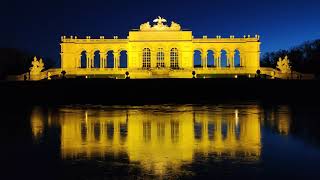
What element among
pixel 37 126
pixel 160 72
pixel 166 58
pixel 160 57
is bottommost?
pixel 37 126

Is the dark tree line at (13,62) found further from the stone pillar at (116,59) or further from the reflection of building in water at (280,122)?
the reflection of building in water at (280,122)

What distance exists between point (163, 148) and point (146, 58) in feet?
274

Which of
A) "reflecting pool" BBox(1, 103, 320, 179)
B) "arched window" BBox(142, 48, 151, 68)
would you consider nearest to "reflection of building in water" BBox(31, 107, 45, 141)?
"reflecting pool" BBox(1, 103, 320, 179)

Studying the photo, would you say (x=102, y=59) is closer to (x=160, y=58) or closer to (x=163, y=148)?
(x=160, y=58)

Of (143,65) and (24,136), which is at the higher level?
(143,65)

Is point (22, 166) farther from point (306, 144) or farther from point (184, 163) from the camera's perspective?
point (306, 144)

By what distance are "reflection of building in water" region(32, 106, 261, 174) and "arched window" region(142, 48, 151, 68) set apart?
72.9 m

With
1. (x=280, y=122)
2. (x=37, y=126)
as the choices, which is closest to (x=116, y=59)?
(x=280, y=122)

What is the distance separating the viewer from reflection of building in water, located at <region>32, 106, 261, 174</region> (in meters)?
13.6

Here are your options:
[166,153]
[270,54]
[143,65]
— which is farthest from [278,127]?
[270,54]

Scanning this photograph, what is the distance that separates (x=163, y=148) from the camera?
1476 centimetres

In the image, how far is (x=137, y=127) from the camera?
787 inches

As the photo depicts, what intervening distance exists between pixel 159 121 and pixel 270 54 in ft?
356

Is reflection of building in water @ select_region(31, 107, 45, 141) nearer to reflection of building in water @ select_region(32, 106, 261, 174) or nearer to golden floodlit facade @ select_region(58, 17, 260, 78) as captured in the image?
reflection of building in water @ select_region(32, 106, 261, 174)
